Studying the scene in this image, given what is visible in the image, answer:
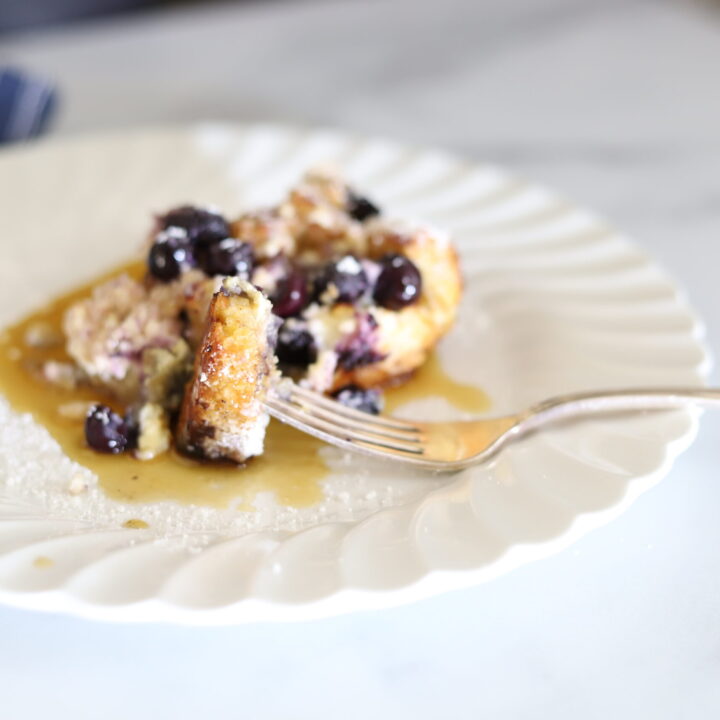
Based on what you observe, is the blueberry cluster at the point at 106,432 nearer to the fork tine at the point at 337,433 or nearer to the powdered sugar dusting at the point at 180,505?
the powdered sugar dusting at the point at 180,505

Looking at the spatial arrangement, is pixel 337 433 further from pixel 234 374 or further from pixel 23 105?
pixel 23 105

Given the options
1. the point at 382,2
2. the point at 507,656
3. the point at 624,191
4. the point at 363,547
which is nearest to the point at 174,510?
the point at 363,547

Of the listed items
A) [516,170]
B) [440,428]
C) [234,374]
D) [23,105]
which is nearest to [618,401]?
[440,428]

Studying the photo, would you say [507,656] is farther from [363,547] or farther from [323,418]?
[323,418]

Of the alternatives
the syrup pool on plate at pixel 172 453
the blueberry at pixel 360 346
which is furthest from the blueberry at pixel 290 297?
the syrup pool on plate at pixel 172 453

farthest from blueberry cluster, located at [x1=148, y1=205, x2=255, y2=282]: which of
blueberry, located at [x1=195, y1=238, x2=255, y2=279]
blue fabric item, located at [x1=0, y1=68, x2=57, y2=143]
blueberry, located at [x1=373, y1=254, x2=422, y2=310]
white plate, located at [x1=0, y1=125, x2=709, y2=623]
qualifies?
blue fabric item, located at [x1=0, y1=68, x2=57, y2=143]

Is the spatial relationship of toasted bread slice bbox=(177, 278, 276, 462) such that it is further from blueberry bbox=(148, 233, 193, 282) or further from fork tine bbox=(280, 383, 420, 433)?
blueberry bbox=(148, 233, 193, 282)
